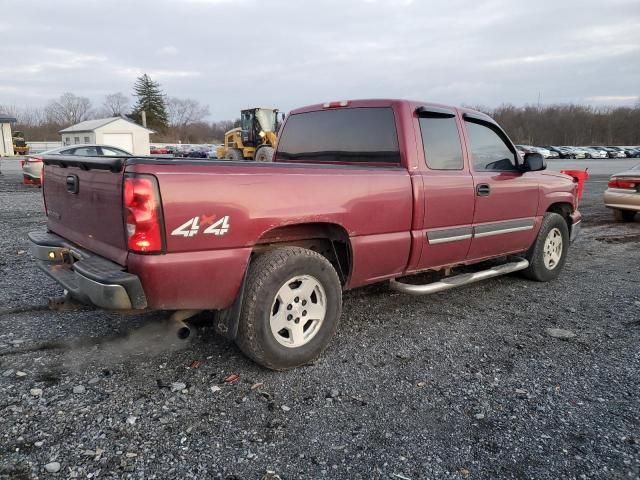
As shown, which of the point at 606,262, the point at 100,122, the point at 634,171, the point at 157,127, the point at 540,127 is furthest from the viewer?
the point at 540,127

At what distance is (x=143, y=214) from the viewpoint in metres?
2.61

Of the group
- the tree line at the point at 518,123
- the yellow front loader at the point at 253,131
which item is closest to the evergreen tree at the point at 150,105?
the tree line at the point at 518,123

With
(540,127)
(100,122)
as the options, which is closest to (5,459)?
(100,122)

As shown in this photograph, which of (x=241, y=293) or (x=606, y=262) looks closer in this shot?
(x=241, y=293)

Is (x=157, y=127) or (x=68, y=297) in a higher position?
(x=157, y=127)

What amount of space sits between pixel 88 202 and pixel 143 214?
2.60 feet

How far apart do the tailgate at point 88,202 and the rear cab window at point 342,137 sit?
2116mm

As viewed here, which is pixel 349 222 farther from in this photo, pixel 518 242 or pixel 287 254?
pixel 518 242

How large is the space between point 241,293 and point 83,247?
1.23m

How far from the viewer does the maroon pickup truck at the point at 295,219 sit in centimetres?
271

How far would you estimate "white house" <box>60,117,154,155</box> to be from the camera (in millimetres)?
40000

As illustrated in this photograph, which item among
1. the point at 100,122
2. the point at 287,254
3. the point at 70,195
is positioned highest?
the point at 100,122

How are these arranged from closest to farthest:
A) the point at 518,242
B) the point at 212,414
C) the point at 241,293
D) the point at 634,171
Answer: the point at 212,414, the point at 241,293, the point at 518,242, the point at 634,171

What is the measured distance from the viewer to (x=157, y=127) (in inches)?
3100
